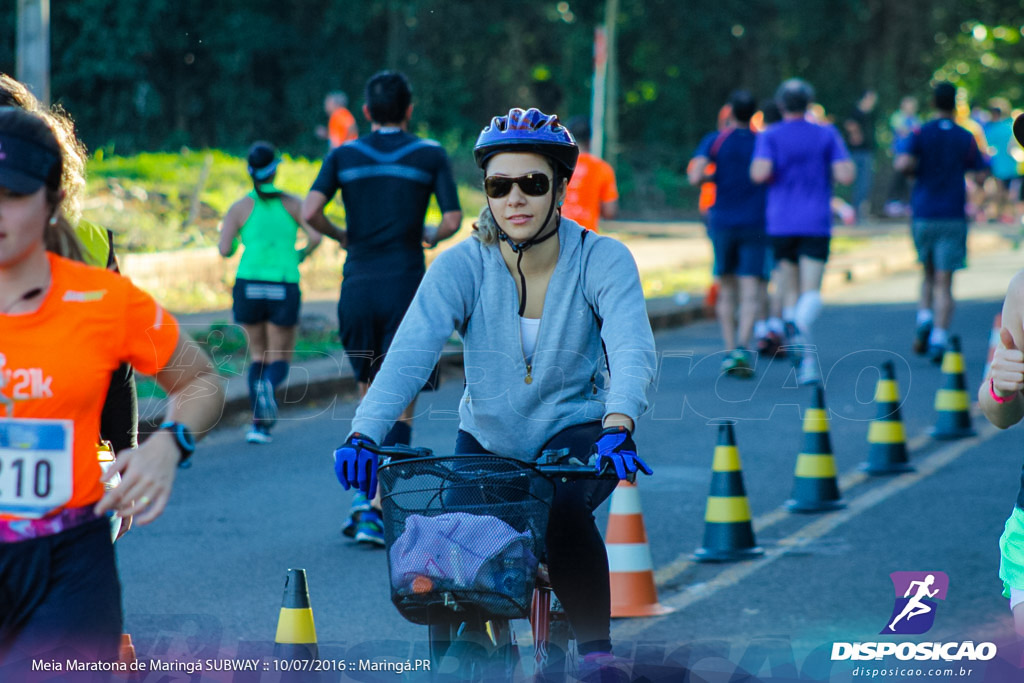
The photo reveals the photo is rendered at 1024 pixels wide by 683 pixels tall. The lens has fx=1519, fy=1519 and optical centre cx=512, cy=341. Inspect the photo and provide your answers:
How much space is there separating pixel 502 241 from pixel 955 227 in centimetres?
961

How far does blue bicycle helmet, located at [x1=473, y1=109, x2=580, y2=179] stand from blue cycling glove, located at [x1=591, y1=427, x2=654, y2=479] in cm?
93

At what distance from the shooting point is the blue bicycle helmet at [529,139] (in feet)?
13.9

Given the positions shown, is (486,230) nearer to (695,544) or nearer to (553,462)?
(553,462)

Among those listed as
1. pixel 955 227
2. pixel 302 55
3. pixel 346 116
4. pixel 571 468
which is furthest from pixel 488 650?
pixel 302 55

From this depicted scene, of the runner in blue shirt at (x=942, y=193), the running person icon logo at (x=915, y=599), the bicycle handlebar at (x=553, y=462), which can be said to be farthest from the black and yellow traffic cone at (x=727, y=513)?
the runner in blue shirt at (x=942, y=193)

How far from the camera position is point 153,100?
33.2 meters

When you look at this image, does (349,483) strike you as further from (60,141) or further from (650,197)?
(650,197)

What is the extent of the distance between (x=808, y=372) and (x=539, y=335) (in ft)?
26.7

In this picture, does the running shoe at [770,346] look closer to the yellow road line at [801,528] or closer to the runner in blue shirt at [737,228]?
the runner in blue shirt at [737,228]

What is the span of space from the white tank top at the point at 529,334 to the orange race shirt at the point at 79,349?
126 centimetres

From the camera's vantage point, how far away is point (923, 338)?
13594 mm

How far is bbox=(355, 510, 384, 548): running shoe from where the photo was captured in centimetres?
733

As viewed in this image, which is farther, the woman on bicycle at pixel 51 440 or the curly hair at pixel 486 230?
the curly hair at pixel 486 230

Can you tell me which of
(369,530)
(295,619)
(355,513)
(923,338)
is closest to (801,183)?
(923,338)
